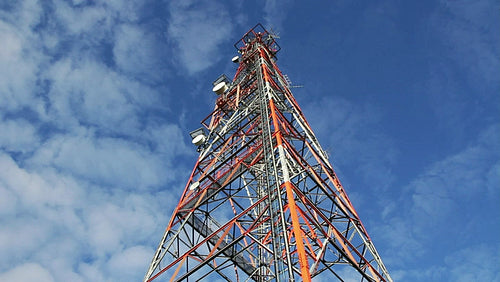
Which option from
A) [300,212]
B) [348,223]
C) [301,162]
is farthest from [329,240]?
[301,162]

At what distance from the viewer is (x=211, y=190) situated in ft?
59.9

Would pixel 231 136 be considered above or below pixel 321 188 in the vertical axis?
above

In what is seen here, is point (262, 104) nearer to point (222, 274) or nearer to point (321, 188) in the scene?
point (321, 188)

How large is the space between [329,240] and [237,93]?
13121 mm

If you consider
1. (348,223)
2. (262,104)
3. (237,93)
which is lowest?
(348,223)

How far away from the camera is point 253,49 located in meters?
28.1

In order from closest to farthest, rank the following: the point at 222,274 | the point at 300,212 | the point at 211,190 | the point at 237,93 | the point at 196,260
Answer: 1. the point at 300,212
2. the point at 196,260
3. the point at 222,274
4. the point at 211,190
5. the point at 237,93

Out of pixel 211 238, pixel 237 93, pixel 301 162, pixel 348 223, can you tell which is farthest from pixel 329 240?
pixel 237 93

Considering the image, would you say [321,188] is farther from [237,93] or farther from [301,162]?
[237,93]

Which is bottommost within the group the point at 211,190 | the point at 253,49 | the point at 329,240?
the point at 329,240

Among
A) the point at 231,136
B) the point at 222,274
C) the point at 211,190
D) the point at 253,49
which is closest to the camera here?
the point at 222,274

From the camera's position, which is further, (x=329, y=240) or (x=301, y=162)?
(x=301, y=162)

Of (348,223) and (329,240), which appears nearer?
(329,240)

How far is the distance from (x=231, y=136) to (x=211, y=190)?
12.3 feet
